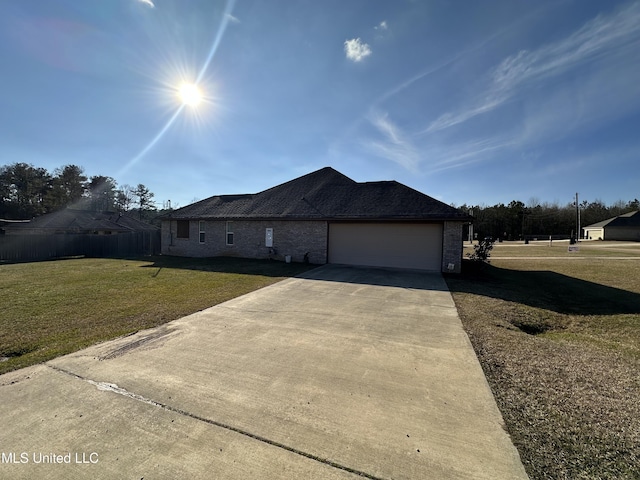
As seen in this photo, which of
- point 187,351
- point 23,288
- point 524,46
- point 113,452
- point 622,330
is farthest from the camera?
point 524,46

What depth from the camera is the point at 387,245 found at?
13078mm

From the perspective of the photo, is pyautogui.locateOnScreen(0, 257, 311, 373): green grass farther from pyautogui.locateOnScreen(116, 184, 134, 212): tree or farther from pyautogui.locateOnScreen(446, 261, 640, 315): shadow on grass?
pyautogui.locateOnScreen(116, 184, 134, 212): tree

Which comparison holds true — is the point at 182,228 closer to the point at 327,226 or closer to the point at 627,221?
the point at 327,226

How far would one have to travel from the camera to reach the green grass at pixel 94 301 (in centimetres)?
440

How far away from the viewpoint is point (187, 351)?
4.12 m

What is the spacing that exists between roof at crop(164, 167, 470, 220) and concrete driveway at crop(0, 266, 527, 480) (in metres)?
8.34

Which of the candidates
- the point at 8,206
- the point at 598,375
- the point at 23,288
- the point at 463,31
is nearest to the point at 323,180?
the point at 463,31

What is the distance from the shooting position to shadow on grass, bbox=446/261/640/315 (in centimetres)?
718

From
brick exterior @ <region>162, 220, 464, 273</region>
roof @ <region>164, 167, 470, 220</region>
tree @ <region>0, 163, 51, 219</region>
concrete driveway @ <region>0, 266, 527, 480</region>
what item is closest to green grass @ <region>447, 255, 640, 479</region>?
concrete driveway @ <region>0, 266, 527, 480</region>

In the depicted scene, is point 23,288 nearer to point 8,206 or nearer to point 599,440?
point 599,440

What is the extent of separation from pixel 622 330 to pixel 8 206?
5370 cm

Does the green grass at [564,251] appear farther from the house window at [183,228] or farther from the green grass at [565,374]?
the house window at [183,228]

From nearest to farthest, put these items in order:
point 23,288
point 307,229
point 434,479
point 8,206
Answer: point 434,479 → point 23,288 → point 307,229 → point 8,206

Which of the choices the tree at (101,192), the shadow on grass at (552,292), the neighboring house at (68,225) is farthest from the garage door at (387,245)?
the tree at (101,192)
